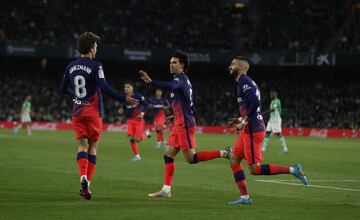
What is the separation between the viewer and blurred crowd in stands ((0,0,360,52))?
191 ft

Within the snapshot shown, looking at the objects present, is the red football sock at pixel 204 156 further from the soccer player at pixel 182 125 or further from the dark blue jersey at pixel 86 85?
the dark blue jersey at pixel 86 85

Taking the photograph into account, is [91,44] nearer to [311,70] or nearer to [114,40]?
[114,40]

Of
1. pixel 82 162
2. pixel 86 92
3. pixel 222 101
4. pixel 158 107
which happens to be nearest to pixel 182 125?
pixel 86 92

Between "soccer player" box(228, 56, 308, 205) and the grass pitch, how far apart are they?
22.1 inches

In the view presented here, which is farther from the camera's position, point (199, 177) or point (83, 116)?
point (199, 177)

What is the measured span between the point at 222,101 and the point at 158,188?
150ft

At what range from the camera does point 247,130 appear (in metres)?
13.4

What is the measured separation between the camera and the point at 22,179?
57.9 ft

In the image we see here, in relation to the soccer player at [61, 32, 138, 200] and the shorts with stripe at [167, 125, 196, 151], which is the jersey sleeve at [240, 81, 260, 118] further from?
the soccer player at [61, 32, 138, 200]

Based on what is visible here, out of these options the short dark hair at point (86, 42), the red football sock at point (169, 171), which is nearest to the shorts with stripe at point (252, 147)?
the red football sock at point (169, 171)

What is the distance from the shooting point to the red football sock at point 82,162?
13.6 m

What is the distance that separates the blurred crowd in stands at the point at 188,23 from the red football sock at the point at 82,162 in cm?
4509

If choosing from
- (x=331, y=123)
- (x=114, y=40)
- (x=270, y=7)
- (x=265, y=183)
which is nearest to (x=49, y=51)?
(x=114, y=40)

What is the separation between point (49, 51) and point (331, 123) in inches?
836
